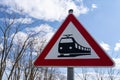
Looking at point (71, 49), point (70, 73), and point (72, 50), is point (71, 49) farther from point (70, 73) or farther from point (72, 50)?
point (70, 73)

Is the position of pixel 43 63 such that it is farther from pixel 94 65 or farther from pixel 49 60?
pixel 94 65

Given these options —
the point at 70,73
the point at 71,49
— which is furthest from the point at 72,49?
the point at 70,73

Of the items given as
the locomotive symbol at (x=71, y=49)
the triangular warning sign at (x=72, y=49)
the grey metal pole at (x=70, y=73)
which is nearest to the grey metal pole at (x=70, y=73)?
the grey metal pole at (x=70, y=73)

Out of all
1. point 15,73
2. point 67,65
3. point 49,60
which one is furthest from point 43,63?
point 15,73

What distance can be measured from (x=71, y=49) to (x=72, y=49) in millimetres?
13

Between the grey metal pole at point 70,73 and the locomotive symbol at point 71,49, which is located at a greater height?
the locomotive symbol at point 71,49

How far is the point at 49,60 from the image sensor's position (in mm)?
3822

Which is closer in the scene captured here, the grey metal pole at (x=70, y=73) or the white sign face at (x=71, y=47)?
the grey metal pole at (x=70, y=73)

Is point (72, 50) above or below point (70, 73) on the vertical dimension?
above

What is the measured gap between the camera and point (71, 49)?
370 centimetres

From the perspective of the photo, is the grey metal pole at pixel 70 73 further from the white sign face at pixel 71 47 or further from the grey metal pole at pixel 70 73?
the white sign face at pixel 71 47

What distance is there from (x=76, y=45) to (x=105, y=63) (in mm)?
432

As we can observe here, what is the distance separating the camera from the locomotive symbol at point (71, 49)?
369 centimetres

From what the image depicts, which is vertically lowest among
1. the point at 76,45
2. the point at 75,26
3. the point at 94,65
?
the point at 94,65
